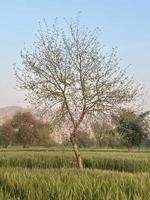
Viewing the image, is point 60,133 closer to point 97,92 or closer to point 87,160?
point 97,92

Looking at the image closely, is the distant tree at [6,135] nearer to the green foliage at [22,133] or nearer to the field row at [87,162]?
the green foliage at [22,133]

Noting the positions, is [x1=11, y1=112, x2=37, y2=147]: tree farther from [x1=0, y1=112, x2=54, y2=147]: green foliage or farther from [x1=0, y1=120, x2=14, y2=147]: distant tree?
[x1=0, y1=120, x2=14, y2=147]: distant tree

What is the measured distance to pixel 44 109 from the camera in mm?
22344

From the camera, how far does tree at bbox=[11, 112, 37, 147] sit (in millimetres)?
82750

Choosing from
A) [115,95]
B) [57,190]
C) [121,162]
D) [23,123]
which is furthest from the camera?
[23,123]

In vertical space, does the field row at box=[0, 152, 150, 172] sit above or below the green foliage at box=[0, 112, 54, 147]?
below

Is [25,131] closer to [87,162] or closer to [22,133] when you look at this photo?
[22,133]

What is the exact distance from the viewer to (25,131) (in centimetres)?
8288

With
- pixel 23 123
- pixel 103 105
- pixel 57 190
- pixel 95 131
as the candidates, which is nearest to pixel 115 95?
pixel 103 105

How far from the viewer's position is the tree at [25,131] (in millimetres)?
82750

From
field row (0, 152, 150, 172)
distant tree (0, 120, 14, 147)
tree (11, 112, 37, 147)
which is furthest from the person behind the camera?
distant tree (0, 120, 14, 147)

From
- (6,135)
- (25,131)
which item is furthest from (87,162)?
(6,135)

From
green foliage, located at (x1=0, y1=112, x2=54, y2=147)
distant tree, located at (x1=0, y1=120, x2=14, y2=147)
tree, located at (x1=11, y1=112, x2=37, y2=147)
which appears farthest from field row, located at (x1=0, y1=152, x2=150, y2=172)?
distant tree, located at (x1=0, y1=120, x2=14, y2=147)

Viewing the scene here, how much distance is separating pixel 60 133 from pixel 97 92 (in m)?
2.70
